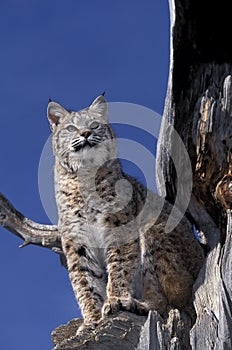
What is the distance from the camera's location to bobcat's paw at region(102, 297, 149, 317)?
24.6 ft

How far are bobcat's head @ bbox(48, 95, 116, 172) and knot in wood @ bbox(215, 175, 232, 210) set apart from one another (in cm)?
191

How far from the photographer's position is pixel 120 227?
8281mm

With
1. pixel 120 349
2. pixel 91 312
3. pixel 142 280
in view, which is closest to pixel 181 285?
pixel 142 280

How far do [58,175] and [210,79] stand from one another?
2417 millimetres

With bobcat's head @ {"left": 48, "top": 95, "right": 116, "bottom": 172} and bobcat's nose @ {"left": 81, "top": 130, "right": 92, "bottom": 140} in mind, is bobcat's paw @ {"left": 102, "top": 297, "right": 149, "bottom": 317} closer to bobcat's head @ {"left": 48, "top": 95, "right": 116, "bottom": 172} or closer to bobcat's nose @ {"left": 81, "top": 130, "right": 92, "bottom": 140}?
bobcat's head @ {"left": 48, "top": 95, "right": 116, "bottom": 172}

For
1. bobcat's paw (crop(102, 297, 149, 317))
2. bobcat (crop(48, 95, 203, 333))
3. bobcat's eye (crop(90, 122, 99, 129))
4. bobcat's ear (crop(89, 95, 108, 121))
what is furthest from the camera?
bobcat's ear (crop(89, 95, 108, 121))

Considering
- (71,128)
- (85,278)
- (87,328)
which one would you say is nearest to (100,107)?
(71,128)

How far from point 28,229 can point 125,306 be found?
2.37m

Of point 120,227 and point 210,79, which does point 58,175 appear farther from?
point 210,79

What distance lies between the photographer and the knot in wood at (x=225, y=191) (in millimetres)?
7211

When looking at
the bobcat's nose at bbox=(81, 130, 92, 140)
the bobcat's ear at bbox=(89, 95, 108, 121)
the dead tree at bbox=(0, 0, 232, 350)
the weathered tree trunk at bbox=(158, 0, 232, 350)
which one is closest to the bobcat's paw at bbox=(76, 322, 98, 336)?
the dead tree at bbox=(0, 0, 232, 350)

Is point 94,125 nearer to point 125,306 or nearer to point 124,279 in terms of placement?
point 124,279

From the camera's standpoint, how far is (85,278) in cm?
829

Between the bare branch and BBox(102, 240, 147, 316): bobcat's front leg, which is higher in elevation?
the bare branch
